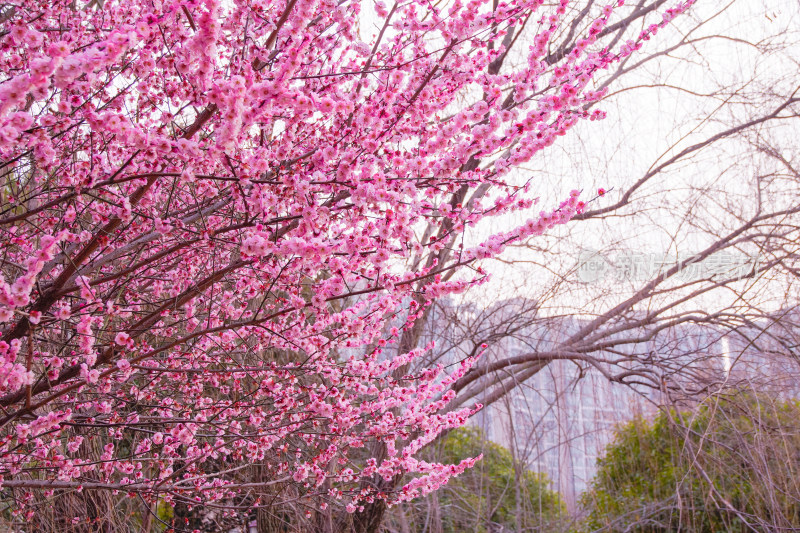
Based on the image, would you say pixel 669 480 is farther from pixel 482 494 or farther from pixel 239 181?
pixel 239 181

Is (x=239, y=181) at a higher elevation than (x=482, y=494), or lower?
higher

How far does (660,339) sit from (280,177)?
3540mm

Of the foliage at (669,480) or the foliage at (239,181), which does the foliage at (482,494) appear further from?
the foliage at (239,181)

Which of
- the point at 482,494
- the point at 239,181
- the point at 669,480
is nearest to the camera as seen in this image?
A: the point at 239,181

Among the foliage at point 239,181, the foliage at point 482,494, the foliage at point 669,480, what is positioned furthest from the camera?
the foliage at point 482,494

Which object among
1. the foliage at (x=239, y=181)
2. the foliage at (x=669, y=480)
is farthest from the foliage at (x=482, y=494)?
the foliage at (x=239, y=181)

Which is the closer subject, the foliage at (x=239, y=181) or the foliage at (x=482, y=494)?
the foliage at (x=239, y=181)

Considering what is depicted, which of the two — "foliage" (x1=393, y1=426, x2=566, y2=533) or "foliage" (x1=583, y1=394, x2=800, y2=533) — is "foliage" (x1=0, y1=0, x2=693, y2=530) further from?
"foliage" (x1=583, y1=394, x2=800, y2=533)

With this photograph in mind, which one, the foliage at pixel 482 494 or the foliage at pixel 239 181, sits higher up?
the foliage at pixel 239 181

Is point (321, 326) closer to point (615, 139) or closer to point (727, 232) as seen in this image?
point (615, 139)

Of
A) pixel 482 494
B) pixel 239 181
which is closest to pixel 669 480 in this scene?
pixel 482 494

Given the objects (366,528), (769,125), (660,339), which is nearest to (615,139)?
(769,125)

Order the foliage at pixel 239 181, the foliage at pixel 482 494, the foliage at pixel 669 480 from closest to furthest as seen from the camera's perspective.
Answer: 1. the foliage at pixel 239 181
2. the foliage at pixel 669 480
3. the foliage at pixel 482 494

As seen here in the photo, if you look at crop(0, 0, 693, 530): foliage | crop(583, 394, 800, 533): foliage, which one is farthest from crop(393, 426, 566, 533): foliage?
crop(0, 0, 693, 530): foliage
